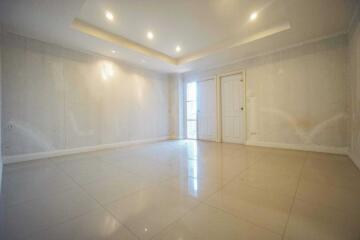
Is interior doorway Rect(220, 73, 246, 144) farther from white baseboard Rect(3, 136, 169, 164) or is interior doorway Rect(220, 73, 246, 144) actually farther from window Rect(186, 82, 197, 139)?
white baseboard Rect(3, 136, 169, 164)

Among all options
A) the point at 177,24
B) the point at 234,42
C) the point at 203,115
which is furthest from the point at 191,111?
the point at 177,24

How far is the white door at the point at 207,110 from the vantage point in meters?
5.48

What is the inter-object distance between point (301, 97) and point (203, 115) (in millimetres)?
2963

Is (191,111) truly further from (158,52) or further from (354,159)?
(354,159)

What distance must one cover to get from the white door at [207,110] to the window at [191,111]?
317 millimetres

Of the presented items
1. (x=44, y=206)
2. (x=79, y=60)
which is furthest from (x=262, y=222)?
(x=79, y=60)

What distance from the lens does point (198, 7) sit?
2.63 metres

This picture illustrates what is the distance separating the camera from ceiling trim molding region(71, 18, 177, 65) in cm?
307

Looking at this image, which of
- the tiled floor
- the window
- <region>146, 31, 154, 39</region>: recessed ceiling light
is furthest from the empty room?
the window

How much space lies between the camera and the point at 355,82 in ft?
9.09

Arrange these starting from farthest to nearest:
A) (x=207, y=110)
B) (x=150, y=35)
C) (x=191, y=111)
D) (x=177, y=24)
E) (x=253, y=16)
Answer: (x=191, y=111), (x=207, y=110), (x=150, y=35), (x=177, y=24), (x=253, y=16)

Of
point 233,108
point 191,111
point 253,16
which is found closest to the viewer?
point 253,16

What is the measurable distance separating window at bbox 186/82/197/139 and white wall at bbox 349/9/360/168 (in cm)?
416

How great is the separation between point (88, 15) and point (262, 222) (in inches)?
160
